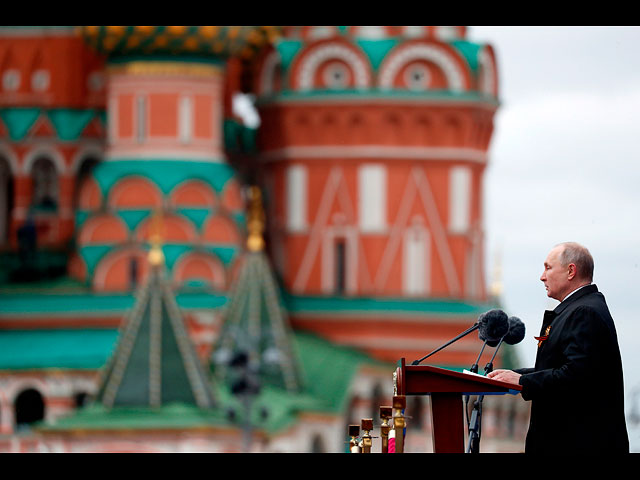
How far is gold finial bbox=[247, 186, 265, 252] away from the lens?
28250mm

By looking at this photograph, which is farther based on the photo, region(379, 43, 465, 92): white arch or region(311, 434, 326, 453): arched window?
region(379, 43, 465, 92): white arch

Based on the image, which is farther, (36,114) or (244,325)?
(36,114)

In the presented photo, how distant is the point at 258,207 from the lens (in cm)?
2894

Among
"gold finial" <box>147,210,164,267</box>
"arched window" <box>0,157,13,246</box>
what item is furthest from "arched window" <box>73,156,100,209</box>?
"gold finial" <box>147,210,164,267</box>

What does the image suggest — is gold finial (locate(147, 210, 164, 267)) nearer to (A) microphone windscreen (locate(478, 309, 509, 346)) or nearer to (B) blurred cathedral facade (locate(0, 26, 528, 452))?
(B) blurred cathedral facade (locate(0, 26, 528, 452))

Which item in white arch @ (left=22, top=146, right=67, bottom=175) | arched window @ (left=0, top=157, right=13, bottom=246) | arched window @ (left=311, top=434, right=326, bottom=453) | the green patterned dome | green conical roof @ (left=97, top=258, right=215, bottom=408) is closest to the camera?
green conical roof @ (left=97, top=258, right=215, bottom=408)

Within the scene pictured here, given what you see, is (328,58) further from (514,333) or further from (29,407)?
(514,333)

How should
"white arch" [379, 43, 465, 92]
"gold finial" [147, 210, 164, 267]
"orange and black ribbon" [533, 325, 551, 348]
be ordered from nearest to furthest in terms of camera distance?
"orange and black ribbon" [533, 325, 551, 348] → "gold finial" [147, 210, 164, 267] → "white arch" [379, 43, 465, 92]

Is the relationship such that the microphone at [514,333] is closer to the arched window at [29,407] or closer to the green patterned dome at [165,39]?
the green patterned dome at [165,39]

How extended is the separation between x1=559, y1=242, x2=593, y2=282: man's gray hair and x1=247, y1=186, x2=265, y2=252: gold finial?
19.8 m

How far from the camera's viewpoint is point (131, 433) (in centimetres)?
2512
